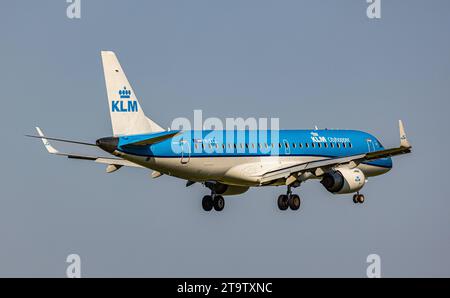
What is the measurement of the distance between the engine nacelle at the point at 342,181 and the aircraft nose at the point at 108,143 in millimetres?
17700

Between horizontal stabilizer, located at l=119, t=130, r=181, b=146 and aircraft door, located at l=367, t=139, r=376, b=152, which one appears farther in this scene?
aircraft door, located at l=367, t=139, r=376, b=152

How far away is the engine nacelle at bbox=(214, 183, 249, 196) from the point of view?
9362cm

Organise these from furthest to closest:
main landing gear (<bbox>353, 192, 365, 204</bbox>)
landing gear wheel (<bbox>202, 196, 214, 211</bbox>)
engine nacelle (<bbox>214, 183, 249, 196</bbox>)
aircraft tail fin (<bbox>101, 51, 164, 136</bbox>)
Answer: engine nacelle (<bbox>214, 183, 249, 196</bbox>)
main landing gear (<bbox>353, 192, 365, 204</bbox>)
landing gear wheel (<bbox>202, 196, 214, 211</bbox>)
aircraft tail fin (<bbox>101, 51, 164, 136</bbox>)

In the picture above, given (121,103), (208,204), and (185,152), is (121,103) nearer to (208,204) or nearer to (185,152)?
(185,152)

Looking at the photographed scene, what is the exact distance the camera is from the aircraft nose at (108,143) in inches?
3187

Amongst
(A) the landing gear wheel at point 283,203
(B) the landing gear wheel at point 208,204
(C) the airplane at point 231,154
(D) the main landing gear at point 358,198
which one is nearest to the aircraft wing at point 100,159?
(C) the airplane at point 231,154

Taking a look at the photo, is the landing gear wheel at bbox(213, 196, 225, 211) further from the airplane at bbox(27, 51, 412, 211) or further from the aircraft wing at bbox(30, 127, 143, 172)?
the aircraft wing at bbox(30, 127, 143, 172)

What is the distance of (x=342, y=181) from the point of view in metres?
89.2

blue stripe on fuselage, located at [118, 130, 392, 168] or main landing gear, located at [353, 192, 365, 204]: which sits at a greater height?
blue stripe on fuselage, located at [118, 130, 392, 168]

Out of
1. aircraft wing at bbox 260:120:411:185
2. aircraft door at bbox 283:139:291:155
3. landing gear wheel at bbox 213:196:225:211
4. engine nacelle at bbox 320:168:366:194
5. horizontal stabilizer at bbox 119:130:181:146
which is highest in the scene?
aircraft door at bbox 283:139:291:155

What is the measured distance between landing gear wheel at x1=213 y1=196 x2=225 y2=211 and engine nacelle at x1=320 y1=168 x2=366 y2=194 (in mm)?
8506

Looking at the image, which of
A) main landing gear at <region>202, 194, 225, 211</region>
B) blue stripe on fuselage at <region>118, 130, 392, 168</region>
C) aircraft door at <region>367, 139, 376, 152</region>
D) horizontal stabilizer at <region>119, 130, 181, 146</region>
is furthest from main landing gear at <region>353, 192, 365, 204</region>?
horizontal stabilizer at <region>119, 130, 181, 146</region>

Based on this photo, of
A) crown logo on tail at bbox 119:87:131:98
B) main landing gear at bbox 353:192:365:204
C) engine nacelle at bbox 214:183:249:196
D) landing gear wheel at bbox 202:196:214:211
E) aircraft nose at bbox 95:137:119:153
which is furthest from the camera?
engine nacelle at bbox 214:183:249:196
